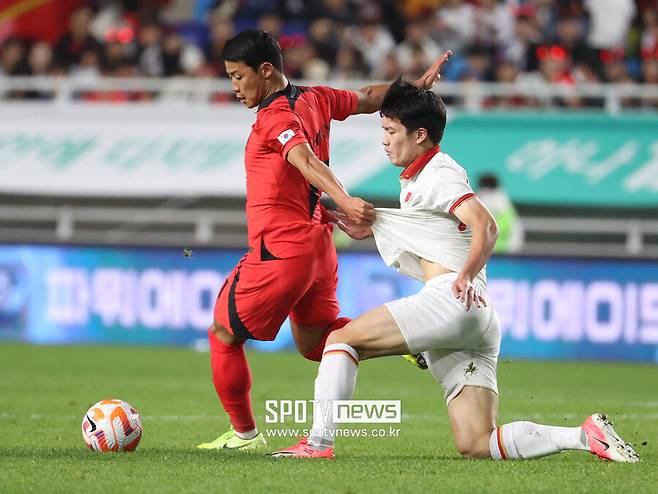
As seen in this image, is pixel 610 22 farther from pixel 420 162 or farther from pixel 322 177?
pixel 322 177

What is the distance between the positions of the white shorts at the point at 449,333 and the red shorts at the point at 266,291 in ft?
2.11

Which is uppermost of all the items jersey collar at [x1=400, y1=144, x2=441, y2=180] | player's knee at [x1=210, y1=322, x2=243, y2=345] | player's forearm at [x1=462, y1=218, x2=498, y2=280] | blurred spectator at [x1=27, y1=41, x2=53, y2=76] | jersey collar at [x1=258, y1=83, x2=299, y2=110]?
blurred spectator at [x1=27, y1=41, x2=53, y2=76]

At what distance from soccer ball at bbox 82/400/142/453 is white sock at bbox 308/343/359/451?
1130 mm

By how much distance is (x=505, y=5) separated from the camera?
18.7 meters

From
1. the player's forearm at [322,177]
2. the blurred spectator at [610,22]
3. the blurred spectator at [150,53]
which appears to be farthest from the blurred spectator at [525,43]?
the player's forearm at [322,177]

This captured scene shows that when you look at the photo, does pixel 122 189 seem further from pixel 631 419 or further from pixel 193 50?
pixel 631 419

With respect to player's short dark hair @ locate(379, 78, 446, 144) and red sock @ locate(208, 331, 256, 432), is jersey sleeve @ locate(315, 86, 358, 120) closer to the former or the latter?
player's short dark hair @ locate(379, 78, 446, 144)

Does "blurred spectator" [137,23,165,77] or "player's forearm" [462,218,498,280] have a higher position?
"blurred spectator" [137,23,165,77]

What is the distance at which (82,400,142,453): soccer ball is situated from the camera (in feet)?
22.6

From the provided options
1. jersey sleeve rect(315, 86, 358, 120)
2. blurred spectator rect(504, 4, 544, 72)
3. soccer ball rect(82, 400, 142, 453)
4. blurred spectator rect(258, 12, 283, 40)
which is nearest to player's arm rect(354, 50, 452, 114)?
jersey sleeve rect(315, 86, 358, 120)

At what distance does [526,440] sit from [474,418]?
274mm

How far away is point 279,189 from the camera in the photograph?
22.3 ft

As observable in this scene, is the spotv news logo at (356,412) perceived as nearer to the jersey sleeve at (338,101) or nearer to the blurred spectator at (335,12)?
the jersey sleeve at (338,101)

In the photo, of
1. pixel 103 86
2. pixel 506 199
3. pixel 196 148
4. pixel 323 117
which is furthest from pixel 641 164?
pixel 323 117
